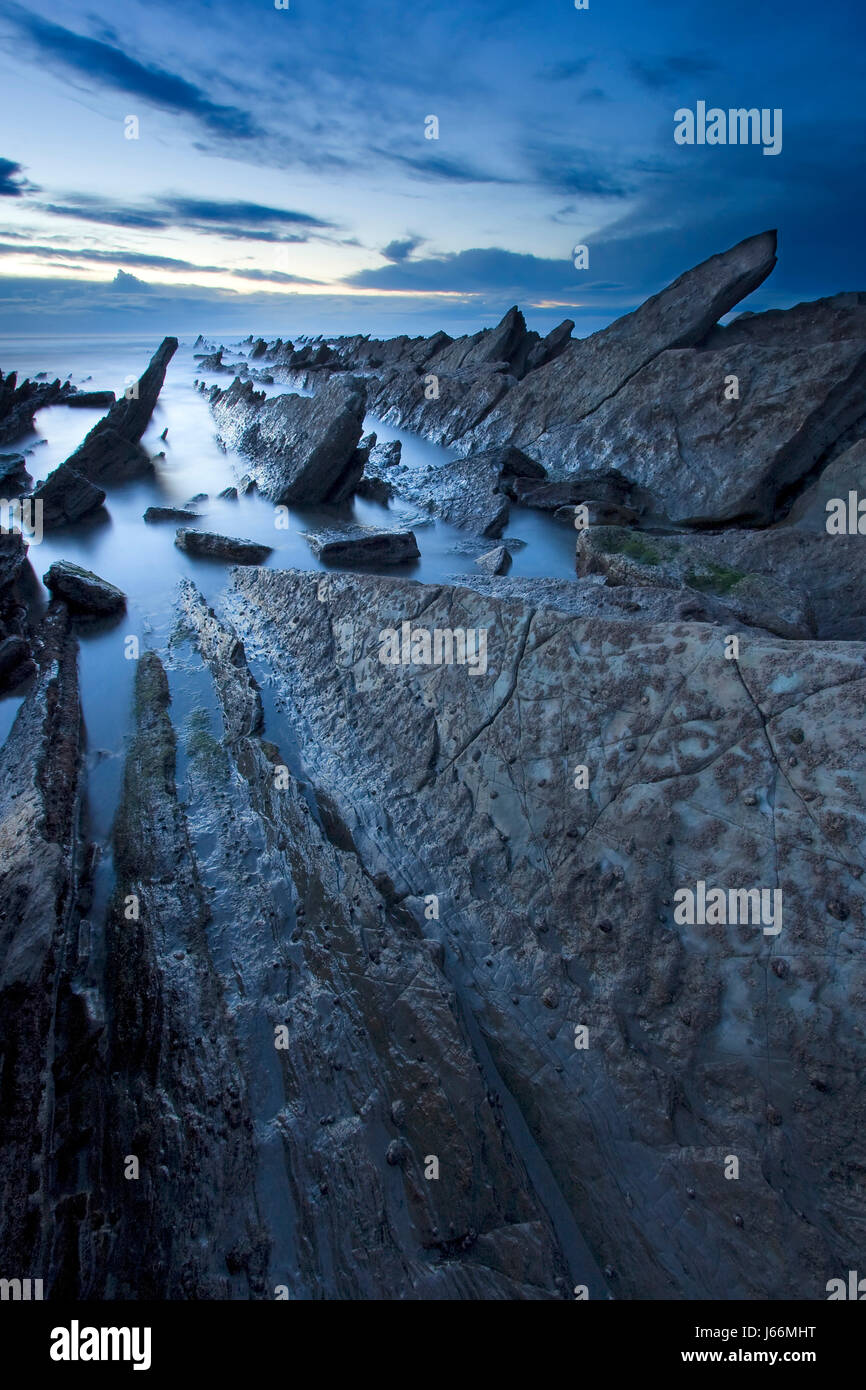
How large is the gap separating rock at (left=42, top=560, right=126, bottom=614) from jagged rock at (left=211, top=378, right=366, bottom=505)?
243 inches

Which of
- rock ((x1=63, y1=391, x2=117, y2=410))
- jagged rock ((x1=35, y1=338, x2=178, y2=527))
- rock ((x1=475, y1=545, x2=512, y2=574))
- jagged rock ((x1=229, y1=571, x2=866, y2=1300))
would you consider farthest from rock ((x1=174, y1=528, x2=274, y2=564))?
rock ((x1=63, y1=391, x2=117, y2=410))

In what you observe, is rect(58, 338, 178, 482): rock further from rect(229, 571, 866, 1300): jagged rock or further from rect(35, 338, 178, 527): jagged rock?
rect(229, 571, 866, 1300): jagged rock

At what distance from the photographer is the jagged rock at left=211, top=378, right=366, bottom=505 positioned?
50.7ft

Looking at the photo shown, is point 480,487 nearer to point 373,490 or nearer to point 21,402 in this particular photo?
point 373,490

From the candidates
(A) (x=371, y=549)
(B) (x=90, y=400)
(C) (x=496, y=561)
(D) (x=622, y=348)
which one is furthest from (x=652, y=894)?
(B) (x=90, y=400)

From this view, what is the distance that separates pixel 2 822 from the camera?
Result: 19.2ft

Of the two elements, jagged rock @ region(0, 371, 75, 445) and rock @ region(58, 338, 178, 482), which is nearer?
rock @ region(58, 338, 178, 482)

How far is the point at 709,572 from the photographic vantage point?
860 centimetres

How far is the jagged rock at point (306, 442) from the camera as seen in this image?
50.7ft

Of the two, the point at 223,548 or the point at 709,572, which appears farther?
the point at 223,548

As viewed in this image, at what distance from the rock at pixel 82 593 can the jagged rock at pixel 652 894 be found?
238 inches

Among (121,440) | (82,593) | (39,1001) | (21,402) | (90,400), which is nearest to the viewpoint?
(39,1001)

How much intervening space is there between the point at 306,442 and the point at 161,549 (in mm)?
4789
